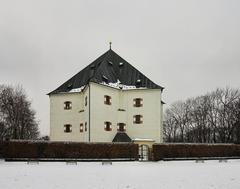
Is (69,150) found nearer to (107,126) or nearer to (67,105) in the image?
(107,126)

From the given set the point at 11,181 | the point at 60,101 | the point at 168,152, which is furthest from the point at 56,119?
the point at 11,181

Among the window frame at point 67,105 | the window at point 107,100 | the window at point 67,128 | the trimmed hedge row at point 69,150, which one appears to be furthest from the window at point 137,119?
the trimmed hedge row at point 69,150

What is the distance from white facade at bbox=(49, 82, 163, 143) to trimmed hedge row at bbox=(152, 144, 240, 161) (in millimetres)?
7461

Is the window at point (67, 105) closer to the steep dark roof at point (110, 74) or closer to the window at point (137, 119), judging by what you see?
the steep dark roof at point (110, 74)

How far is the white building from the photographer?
46062mm

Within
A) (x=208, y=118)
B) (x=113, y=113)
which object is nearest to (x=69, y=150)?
(x=113, y=113)

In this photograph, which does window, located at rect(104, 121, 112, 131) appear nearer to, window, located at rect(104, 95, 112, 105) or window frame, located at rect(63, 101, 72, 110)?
window, located at rect(104, 95, 112, 105)

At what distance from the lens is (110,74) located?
50594mm

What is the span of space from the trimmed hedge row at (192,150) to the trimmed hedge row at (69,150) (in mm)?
2879

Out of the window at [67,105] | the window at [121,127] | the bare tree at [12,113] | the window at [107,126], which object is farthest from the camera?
the bare tree at [12,113]

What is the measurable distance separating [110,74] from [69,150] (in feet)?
56.2

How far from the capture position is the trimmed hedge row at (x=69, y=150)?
116 ft

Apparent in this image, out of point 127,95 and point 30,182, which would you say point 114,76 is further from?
point 30,182

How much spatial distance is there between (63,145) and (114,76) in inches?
697
